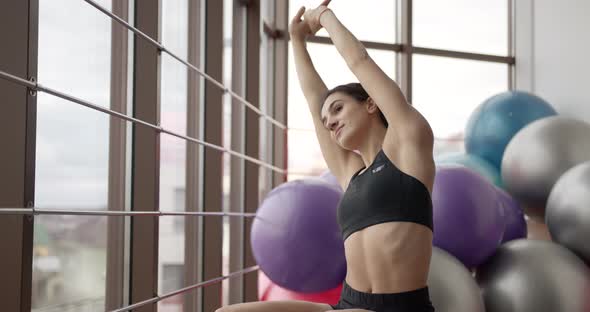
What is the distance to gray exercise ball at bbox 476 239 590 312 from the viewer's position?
239 centimetres

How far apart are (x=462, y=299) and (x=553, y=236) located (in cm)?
Result: 81

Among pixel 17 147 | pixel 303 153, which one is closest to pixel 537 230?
pixel 303 153

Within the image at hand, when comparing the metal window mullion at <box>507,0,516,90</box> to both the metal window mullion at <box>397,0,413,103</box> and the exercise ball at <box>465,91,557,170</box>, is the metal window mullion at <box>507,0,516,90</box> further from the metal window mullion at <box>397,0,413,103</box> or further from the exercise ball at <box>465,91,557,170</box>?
the exercise ball at <box>465,91,557,170</box>

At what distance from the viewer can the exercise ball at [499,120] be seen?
3963 mm

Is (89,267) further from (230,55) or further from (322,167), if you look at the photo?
(322,167)

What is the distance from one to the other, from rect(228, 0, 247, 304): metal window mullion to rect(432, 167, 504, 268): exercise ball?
49.9 inches

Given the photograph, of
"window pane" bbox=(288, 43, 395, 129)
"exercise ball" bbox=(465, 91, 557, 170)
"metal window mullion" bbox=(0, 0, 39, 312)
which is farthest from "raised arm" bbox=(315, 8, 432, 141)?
"window pane" bbox=(288, 43, 395, 129)

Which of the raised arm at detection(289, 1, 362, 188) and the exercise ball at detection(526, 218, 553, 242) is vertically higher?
the raised arm at detection(289, 1, 362, 188)

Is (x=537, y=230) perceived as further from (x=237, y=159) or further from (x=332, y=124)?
(x=332, y=124)

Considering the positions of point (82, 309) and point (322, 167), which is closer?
point (82, 309)

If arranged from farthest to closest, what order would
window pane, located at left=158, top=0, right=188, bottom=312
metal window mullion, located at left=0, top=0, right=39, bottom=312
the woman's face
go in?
window pane, located at left=158, top=0, right=188, bottom=312
the woman's face
metal window mullion, located at left=0, top=0, right=39, bottom=312

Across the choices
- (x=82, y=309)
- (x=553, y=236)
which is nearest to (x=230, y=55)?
(x=553, y=236)

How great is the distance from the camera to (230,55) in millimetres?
3586

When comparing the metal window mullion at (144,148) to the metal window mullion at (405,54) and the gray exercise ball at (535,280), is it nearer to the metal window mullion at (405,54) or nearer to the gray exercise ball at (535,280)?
the gray exercise ball at (535,280)
